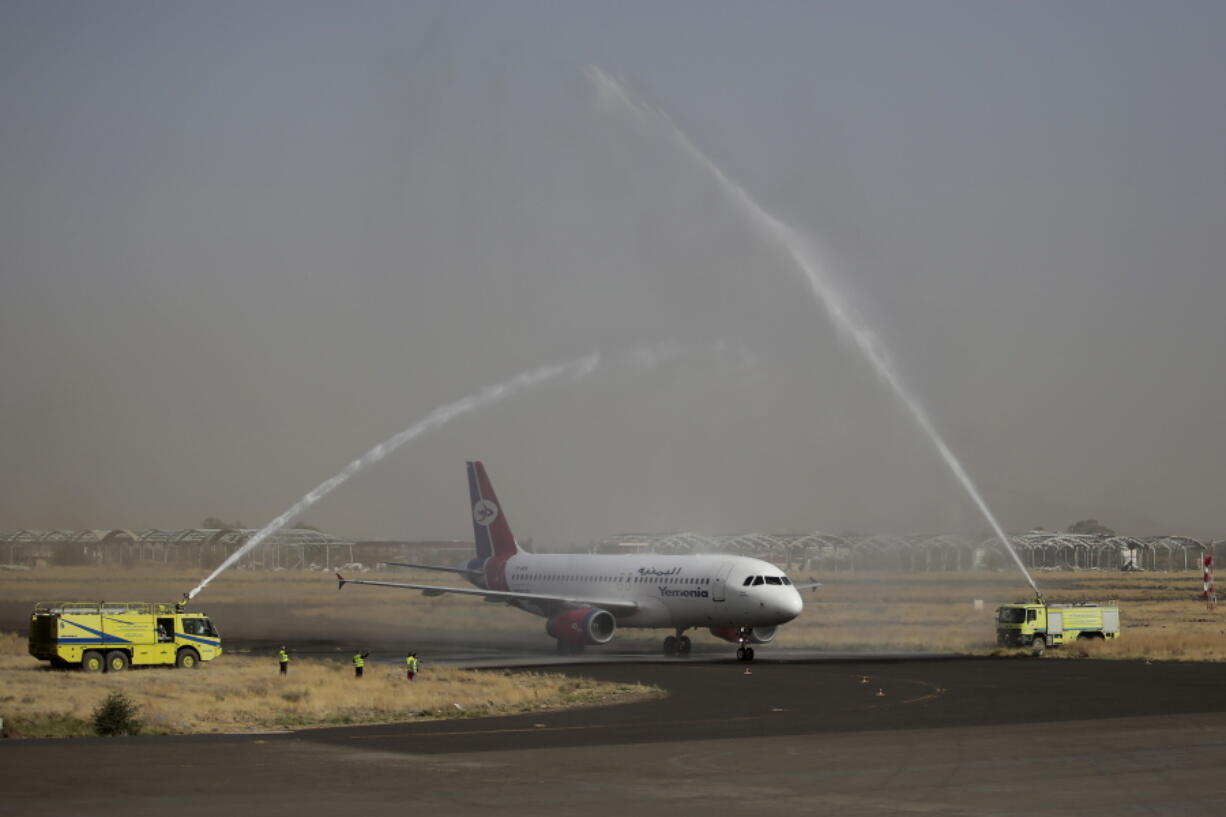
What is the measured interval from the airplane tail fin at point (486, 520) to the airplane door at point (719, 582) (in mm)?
18035

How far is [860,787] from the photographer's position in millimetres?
24609

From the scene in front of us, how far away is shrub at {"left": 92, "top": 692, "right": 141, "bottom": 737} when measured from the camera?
33219mm

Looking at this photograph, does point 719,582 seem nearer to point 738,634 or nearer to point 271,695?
point 738,634

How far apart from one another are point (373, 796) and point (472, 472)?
2339 inches

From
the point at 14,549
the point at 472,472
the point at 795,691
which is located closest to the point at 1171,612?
the point at 472,472

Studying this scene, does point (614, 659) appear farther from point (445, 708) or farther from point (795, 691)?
point (445, 708)

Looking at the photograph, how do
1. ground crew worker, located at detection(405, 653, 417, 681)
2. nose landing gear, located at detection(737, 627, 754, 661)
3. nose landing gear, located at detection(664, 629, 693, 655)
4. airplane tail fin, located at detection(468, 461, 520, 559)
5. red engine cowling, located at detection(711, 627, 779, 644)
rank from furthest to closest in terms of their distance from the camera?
airplane tail fin, located at detection(468, 461, 520, 559) → nose landing gear, located at detection(664, 629, 693, 655) → red engine cowling, located at detection(711, 627, 779, 644) → nose landing gear, located at detection(737, 627, 754, 661) → ground crew worker, located at detection(405, 653, 417, 681)

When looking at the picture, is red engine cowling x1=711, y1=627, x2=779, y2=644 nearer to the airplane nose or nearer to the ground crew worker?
the airplane nose

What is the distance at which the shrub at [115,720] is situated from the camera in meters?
33.2

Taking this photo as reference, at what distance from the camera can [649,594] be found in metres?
66.8

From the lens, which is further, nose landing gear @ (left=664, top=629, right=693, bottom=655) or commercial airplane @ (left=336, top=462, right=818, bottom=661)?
nose landing gear @ (left=664, top=629, right=693, bottom=655)

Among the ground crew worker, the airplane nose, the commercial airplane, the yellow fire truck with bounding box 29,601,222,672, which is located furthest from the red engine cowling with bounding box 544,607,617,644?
the ground crew worker

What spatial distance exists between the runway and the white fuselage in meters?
18.5

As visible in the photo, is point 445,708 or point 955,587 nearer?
point 445,708
